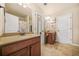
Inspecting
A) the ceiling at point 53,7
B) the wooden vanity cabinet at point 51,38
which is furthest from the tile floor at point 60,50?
the ceiling at point 53,7

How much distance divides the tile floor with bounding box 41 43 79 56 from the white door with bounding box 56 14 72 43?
0.37 feet

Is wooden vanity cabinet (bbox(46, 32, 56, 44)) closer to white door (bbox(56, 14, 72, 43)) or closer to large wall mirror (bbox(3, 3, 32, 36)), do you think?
white door (bbox(56, 14, 72, 43))

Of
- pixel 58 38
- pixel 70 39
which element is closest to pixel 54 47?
pixel 58 38

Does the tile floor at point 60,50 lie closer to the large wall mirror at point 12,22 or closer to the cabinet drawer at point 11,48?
the cabinet drawer at point 11,48

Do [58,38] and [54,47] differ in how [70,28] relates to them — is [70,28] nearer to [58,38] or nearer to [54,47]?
[58,38]

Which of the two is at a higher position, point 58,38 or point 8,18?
point 8,18

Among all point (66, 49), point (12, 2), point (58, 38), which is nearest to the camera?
point (12, 2)

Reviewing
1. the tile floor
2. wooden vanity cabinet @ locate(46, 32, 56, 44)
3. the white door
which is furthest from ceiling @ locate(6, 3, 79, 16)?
the tile floor

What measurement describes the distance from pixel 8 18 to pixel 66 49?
1.21m

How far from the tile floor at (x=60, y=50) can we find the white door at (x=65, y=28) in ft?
0.37

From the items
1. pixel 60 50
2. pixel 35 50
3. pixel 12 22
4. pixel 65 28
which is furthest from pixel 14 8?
pixel 60 50

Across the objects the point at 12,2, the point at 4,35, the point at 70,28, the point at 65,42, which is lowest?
the point at 65,42

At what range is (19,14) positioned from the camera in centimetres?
192

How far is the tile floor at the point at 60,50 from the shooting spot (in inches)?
67.3
